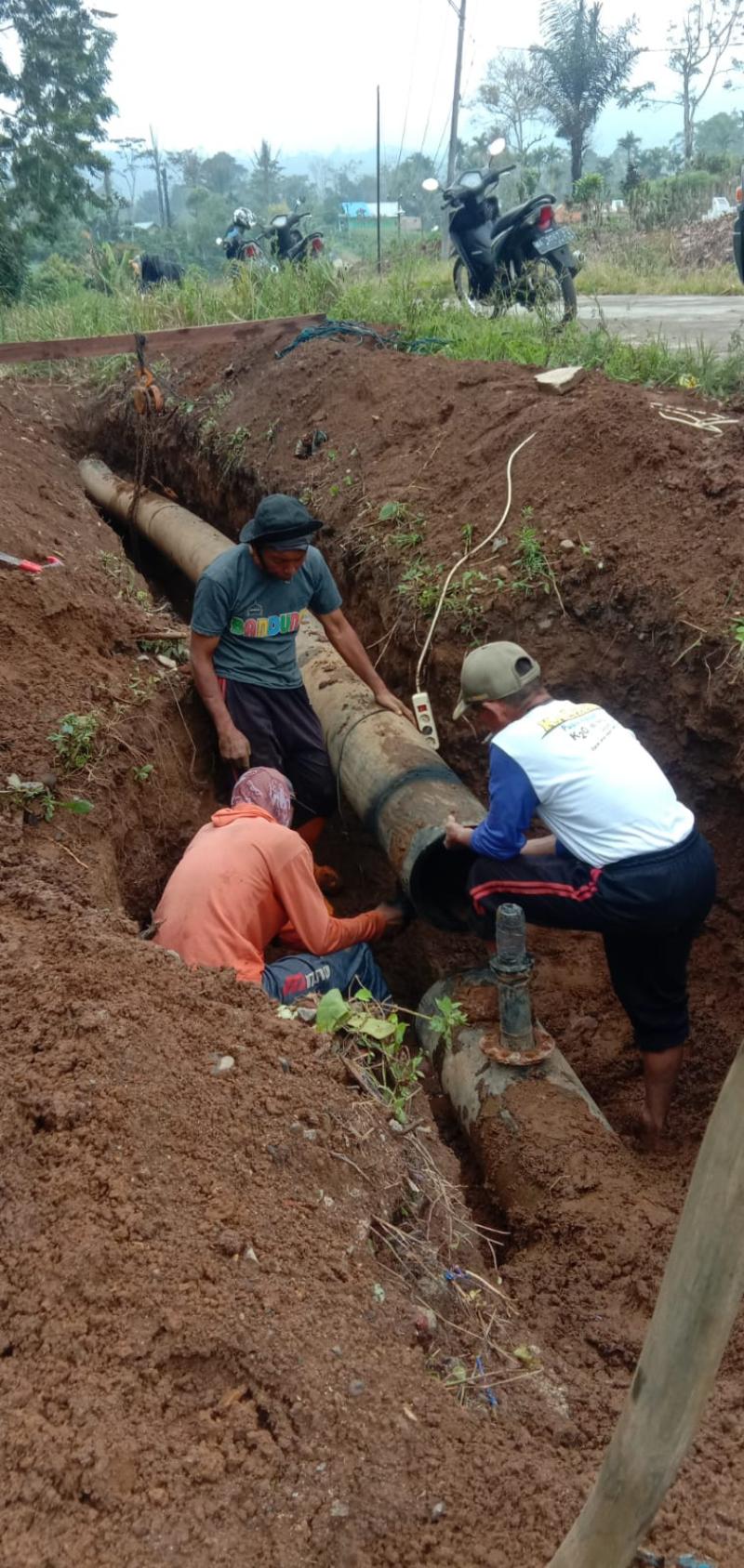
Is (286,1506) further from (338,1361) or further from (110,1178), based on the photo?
(110,1178)


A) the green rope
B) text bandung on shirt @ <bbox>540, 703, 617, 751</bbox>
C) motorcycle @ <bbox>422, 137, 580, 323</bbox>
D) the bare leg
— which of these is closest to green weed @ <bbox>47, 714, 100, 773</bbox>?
text bandung on shirt @ <bbox>540, 703, 617, 751</bbox>

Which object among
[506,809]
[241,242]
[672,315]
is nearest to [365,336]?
[672,315]

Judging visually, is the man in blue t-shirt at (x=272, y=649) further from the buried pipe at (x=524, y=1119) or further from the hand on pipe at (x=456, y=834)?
the buried pipe at (x=524, y=1119)

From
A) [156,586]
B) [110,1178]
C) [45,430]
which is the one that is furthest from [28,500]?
[110,1178]

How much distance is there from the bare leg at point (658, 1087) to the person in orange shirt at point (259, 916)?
0.91m

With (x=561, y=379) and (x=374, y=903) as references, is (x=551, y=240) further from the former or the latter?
(x=374, y=903)

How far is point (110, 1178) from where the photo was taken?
1995 millimetres

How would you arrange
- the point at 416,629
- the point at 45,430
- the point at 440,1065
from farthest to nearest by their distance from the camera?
the point at 45,430, the point at 416,629, the point at 440,1065

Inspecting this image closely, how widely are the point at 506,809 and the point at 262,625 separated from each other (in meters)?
1.86

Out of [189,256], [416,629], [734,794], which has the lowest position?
[734,794]

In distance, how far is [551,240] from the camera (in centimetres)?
762

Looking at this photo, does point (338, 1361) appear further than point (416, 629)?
No

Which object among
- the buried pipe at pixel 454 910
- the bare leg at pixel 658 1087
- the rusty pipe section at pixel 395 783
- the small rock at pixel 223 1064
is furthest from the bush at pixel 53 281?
the small rock at pixel 223 1064

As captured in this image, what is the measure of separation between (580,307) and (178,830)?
25.1 feet
